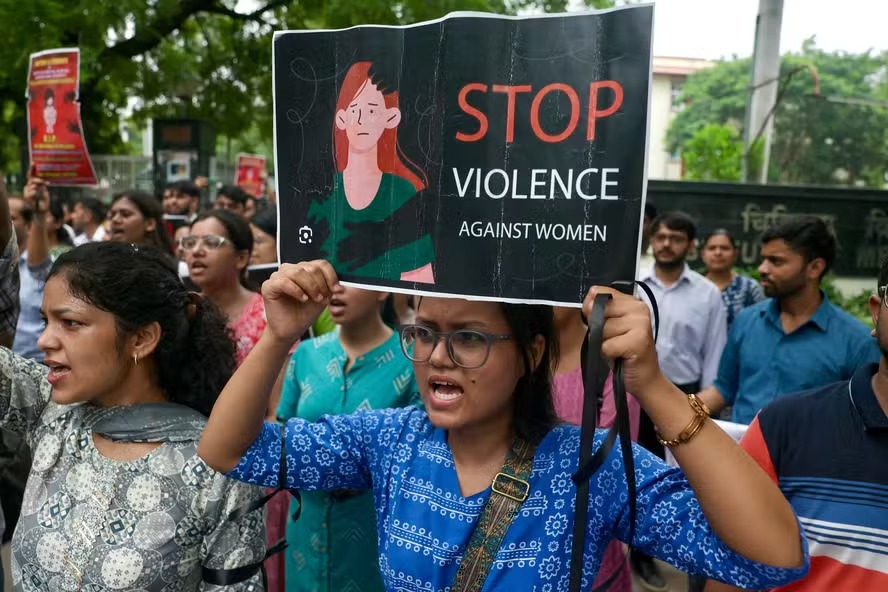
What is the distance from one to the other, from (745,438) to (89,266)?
1.59 metres

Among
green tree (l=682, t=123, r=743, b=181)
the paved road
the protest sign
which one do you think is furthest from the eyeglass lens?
green tree (l=682, t=123, r=743, b=181)

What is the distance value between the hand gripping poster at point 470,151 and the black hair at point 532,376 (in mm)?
192

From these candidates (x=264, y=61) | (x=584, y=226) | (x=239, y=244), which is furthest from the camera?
(x=264, y=61)

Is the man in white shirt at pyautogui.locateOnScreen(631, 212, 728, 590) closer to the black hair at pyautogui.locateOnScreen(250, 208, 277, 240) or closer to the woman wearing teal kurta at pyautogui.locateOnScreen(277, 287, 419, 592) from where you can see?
the black hair at pyautogui.locateOnScreen(250, 208, 277, 240)

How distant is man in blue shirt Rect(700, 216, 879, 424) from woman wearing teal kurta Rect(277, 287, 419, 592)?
188 cm

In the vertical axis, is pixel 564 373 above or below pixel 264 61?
below

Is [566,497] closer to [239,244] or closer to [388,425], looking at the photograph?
[388,425]

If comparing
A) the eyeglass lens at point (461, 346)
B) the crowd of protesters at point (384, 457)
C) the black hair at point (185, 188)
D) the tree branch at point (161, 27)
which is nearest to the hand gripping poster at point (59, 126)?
the crowd of protesters at point (384, 457)

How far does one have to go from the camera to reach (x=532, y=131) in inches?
54.1

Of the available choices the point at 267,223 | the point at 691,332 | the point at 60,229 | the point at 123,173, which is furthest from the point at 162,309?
the point at 123,173

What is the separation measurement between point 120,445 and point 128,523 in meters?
0.19

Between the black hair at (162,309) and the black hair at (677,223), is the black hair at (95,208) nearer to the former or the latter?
the black hair at (677,223)

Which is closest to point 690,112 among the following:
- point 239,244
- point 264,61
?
point 264,61

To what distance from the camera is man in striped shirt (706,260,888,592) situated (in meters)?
1.69
